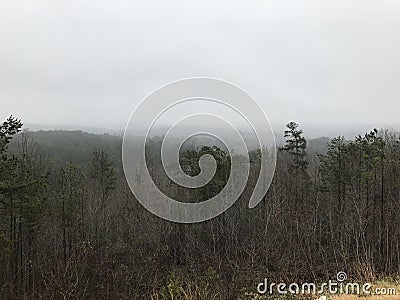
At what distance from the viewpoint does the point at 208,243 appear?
18.0 metres

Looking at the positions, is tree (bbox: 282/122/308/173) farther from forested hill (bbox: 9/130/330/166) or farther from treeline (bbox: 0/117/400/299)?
forested hill (bbox: 9/130/330/166)

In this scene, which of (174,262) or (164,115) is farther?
(174,262)

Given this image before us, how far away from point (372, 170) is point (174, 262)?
878 centimetres

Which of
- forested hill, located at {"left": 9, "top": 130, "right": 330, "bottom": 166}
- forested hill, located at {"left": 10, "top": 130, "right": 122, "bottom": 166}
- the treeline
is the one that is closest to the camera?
the treeline

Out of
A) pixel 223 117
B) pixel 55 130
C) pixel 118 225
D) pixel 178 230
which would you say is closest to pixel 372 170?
pixel 178 230

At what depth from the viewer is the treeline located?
1105 centimetres

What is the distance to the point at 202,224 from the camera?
18500 millimetres

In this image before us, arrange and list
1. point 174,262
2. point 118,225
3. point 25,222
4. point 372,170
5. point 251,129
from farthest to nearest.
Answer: point 118,225 → point 174,262 → point 372,170 → point 25,222 → point 251,129

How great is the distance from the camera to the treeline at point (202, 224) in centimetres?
1105

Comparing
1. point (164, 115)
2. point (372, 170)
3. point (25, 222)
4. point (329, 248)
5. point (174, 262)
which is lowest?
point (174, 262)

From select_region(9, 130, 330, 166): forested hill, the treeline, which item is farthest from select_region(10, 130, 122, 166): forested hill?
the treeline

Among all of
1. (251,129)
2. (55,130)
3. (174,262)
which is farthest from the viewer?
(55,130)

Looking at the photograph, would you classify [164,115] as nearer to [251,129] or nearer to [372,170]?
[251,129]

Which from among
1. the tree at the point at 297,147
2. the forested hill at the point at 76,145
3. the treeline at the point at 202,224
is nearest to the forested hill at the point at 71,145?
the forested hill at the point at 76,145
